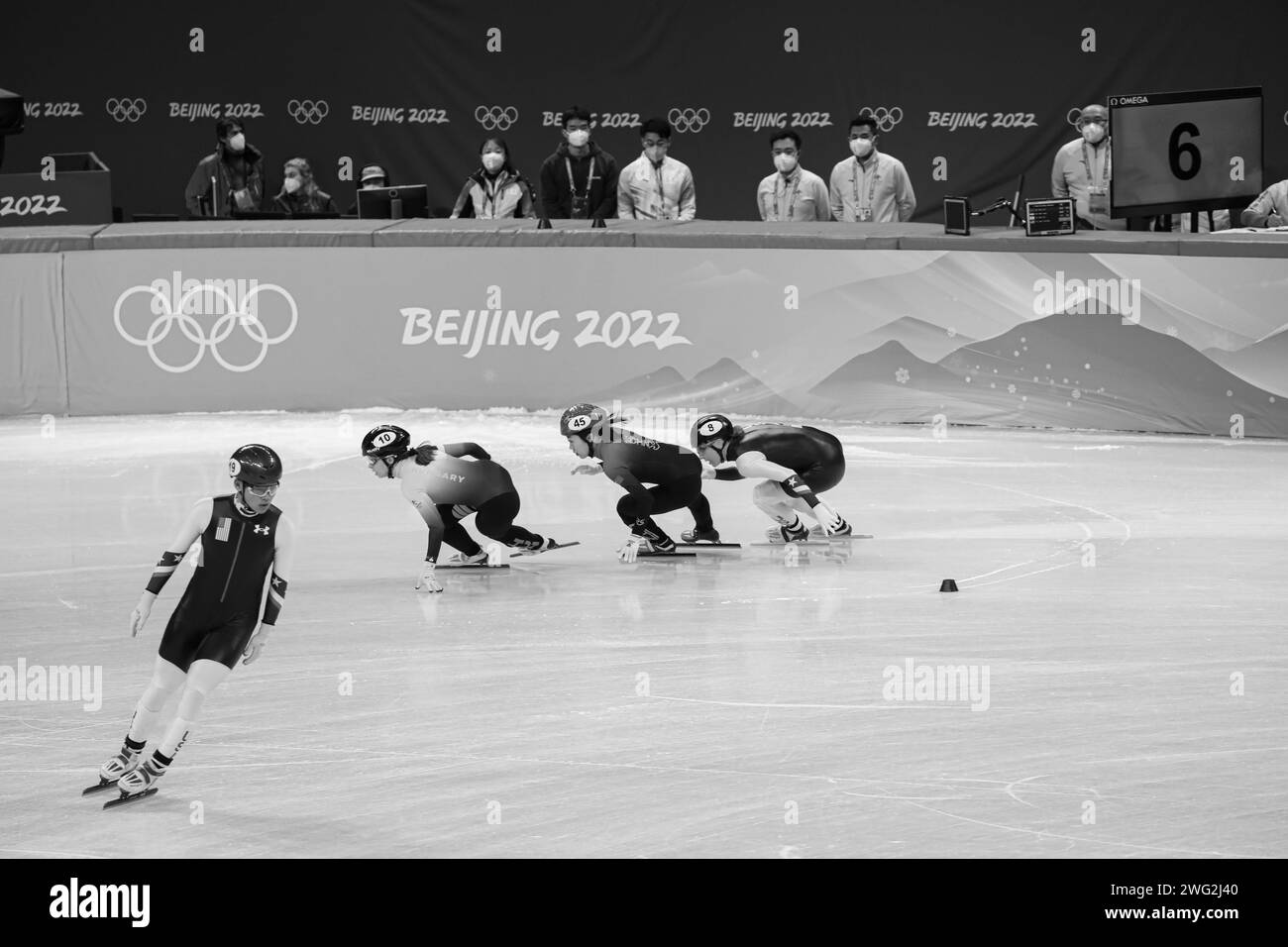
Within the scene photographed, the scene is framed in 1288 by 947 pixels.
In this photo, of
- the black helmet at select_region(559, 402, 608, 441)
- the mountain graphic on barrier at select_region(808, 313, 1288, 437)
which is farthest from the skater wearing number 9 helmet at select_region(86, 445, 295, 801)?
the mountain graphic on barrier at select_region(808, 313, 1288, 437)

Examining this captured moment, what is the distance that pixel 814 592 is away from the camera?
11305 millimetres

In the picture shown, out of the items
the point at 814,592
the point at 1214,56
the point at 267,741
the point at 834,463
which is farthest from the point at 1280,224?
the point at 267,741

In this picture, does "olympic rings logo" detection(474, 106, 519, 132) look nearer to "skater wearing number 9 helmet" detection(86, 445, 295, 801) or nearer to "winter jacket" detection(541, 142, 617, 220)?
"winter jacket" detection(541, 142, 617, 220)

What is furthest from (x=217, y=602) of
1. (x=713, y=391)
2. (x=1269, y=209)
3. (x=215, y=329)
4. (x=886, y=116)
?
(x=886, y=116)

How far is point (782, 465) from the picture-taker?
41.0ft

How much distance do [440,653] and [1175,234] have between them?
899 cm

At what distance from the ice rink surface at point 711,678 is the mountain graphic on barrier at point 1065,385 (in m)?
1.05

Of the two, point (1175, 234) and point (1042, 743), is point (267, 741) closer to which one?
point (1042, 743)

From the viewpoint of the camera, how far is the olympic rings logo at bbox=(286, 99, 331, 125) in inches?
852

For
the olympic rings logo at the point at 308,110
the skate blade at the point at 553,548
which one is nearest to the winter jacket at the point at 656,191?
the olympic rings logo at the point at 308,110

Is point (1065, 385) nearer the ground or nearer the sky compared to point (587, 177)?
nearer the ground

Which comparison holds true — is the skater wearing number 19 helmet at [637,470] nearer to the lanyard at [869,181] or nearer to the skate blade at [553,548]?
the skate blade at [553,548]

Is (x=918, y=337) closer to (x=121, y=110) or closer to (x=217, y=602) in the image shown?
(x=217, y=602)

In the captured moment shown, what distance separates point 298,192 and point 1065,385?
8654 millimetres
